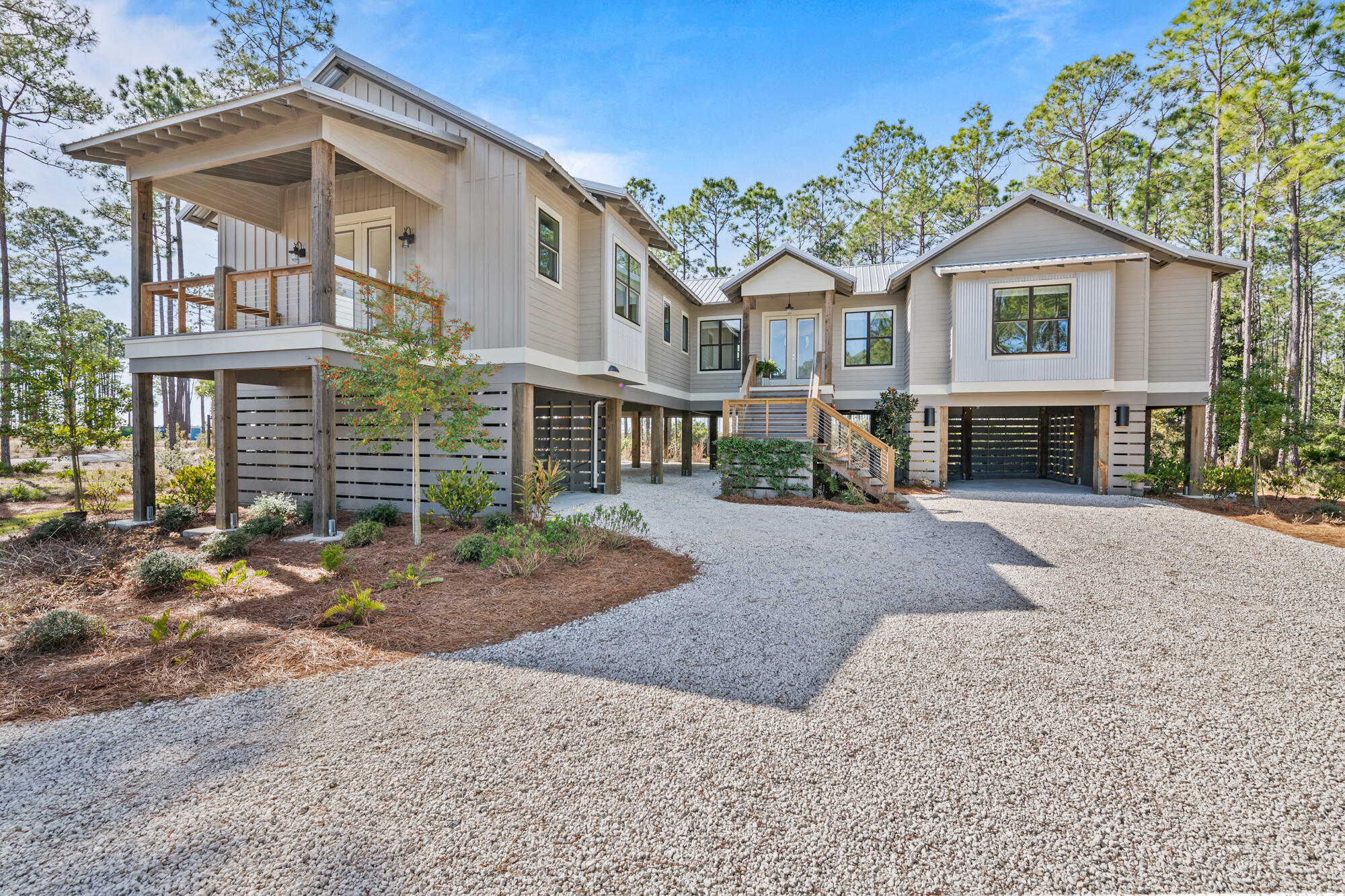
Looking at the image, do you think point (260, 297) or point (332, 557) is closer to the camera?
point (332, 557)

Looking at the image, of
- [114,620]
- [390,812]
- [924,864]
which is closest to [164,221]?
[114,620]

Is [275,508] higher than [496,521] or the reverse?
higher

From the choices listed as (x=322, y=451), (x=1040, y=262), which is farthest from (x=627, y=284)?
(x=1040, y=262)

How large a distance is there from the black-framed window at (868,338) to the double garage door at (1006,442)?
3.55 metres

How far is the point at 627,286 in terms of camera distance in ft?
38.3

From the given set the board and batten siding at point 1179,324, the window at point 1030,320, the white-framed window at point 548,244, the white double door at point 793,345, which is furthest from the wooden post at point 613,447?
the board and batten siding at point 1179,324

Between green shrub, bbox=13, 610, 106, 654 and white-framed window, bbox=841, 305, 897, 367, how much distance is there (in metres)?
15.7

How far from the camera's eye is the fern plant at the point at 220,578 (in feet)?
15.8

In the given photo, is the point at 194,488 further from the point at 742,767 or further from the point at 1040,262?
the point at 1040,262

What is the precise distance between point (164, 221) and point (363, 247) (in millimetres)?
20146

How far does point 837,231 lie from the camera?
1087 inches

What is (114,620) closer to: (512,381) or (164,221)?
(512,381)

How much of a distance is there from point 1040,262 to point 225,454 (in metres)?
15.7

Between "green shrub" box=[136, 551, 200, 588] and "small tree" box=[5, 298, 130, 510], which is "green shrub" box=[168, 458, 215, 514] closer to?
"small tree" box=[5, 298, 130, 510]
